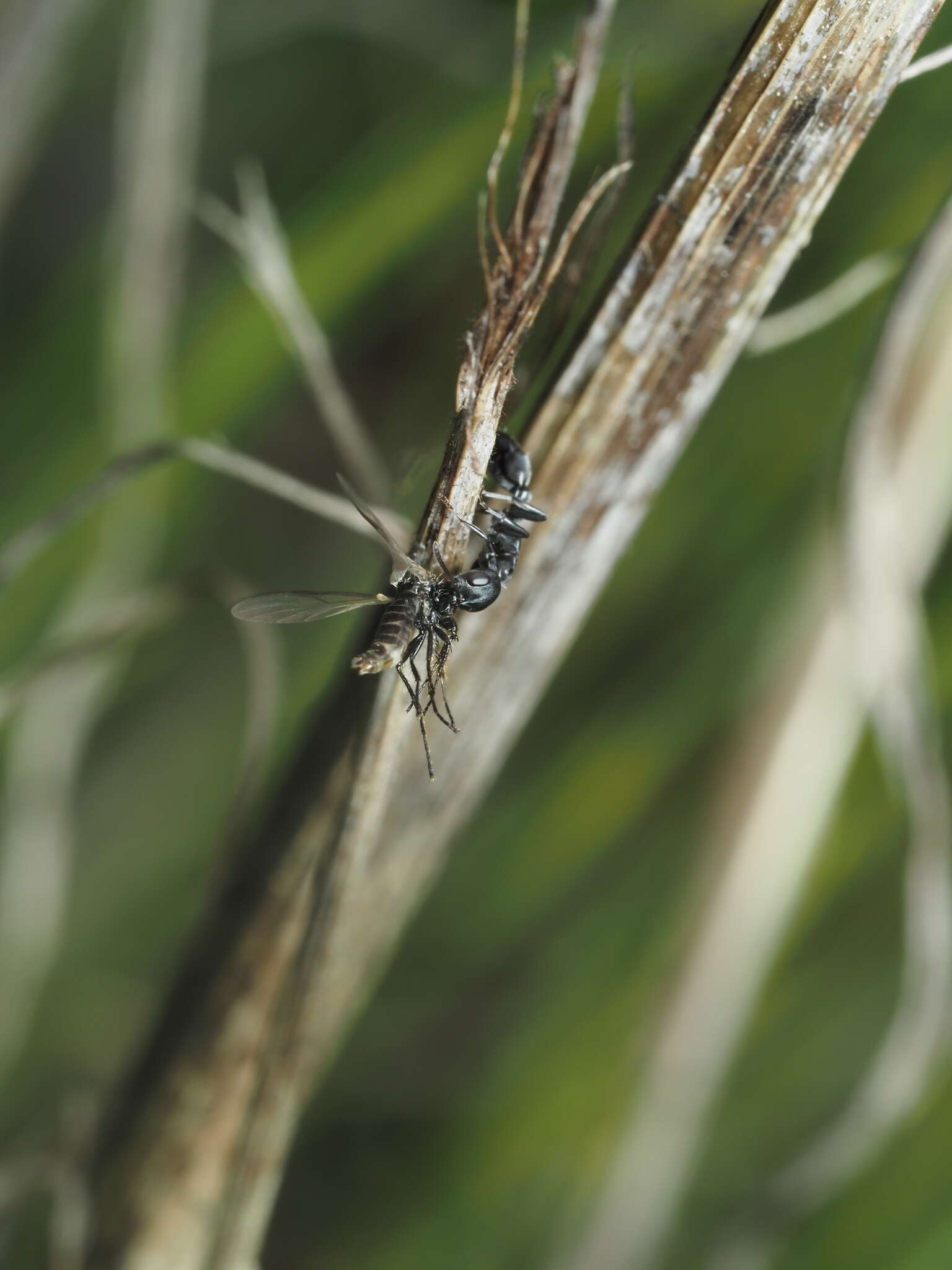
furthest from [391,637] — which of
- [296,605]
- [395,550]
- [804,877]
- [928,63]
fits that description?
[804,877]

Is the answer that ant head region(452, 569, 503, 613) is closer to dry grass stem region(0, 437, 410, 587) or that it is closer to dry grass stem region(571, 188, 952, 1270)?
dry grass stem region(0, 437, 410, 587)

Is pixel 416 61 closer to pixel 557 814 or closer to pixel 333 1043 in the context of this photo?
pixel 557 814

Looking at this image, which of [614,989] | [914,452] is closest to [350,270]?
[914,452]

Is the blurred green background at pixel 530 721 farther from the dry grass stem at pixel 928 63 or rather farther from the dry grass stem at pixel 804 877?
the dry grass stem at pixel 928 63

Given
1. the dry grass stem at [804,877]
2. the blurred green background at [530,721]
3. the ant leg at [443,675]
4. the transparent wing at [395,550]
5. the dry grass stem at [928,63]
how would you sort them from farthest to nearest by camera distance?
1. the blurred green background at [530,721]
2. the dry grass stem at [804,877]
3. the ant leg at [443,675]
4. the transparent wing at [395,550]
5. the dry grass stem at [928,63]

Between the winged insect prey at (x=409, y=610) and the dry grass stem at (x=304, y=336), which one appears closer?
the winged insect prey at (x=409, y=610)

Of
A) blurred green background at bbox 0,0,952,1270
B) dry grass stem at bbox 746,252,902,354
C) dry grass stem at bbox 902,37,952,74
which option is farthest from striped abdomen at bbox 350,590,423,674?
blurred green background at bbox 0,0,952,1270

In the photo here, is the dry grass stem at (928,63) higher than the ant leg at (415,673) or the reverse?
higher

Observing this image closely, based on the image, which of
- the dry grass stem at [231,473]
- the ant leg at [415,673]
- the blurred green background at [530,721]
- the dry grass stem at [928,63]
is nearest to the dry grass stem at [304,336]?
the dry grass stem at [231,473]
